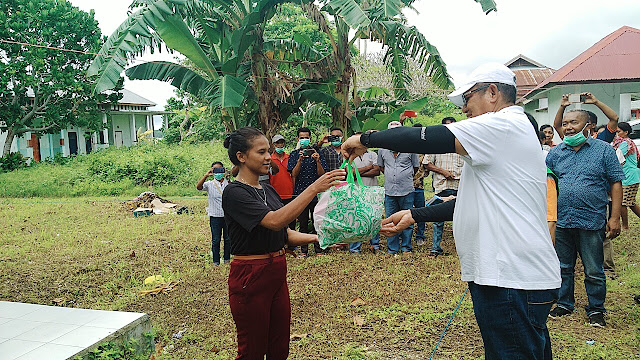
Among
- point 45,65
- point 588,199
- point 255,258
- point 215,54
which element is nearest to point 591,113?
point 588,199

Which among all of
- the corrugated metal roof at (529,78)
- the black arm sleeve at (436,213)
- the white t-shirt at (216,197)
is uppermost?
the corrugated metal roof at (529,78)

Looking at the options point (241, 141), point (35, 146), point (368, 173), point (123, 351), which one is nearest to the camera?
point (241, 141)

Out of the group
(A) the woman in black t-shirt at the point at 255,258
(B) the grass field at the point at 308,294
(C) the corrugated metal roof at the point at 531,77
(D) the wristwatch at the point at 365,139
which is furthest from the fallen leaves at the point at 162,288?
(C) the corrugated metal roof at the point at 531,77

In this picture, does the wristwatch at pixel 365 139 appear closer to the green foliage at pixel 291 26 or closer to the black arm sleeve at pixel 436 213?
the black arm sleeve at pixel 436 213

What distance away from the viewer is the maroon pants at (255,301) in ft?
8.77

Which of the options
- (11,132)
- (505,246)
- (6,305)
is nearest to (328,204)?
(505,246)

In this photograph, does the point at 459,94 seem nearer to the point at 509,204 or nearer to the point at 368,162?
the point at 509,204

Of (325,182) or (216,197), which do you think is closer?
(325,182)

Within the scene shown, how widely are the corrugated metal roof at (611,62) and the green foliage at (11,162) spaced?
64.3 feet

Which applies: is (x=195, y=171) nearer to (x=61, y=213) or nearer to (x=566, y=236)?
(x=61, y=213)

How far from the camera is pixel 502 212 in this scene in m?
2.04

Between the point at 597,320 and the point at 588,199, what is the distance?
3.53 ft

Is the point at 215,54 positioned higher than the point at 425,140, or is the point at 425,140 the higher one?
the point at 215,54

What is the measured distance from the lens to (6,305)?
14.0 ft
